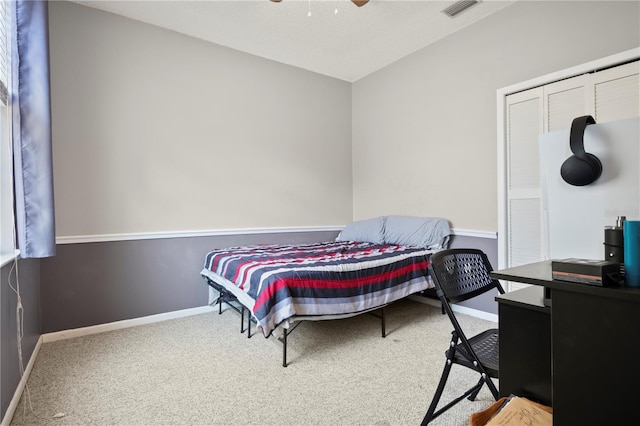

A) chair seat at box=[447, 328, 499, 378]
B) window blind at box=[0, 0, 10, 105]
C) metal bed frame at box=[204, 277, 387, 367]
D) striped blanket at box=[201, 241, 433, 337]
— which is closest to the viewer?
chair seat at box=[447, 328, 499, 378]

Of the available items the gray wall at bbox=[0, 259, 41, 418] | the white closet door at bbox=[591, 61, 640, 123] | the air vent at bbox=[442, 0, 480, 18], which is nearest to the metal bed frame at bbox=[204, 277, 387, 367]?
the gray wall at bbox=[0, 259, 41, 418]

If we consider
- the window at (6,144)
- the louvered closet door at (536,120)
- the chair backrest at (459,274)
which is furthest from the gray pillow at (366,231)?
the window at (6,144)

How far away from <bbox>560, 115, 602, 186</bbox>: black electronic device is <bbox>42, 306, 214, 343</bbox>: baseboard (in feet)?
10.7

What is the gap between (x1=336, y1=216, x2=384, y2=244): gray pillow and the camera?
377cm

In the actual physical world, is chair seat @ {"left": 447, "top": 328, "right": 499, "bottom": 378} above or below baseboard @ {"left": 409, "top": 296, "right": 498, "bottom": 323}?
above

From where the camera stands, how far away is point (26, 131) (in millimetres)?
1858

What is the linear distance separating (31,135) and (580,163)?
256cm

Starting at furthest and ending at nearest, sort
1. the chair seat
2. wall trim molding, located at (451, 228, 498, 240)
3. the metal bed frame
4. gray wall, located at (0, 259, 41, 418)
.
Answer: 1. wall trim molding, located at (451, 228, 498, 240)
2. the metal bed frame
3. gray wall, located at (0, 259, 41, 418)
4. the chair seat

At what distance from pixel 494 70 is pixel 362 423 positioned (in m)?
3.05

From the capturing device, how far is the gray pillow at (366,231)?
377cm

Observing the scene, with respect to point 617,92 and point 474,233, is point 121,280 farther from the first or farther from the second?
point 617,92

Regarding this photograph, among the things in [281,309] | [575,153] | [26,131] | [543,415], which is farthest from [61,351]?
[575,153]

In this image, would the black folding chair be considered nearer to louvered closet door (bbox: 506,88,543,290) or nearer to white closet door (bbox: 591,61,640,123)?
louvered closet door (bbox: 506,88,543,290)

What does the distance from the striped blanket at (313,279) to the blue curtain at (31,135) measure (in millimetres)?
1209
